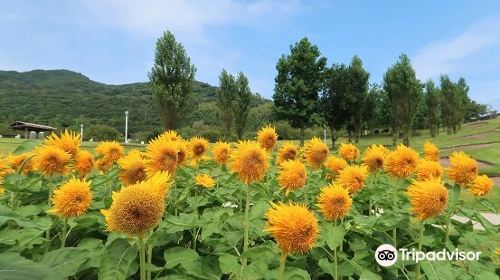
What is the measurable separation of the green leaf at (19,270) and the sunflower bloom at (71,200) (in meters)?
0.63

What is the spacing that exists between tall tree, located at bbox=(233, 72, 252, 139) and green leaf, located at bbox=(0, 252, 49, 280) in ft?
138

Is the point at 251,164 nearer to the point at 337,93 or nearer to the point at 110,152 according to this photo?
the point at 110,152

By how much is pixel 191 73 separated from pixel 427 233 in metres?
34.9

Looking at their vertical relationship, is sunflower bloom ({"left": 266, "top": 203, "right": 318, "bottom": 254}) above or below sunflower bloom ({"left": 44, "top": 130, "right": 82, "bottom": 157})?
below

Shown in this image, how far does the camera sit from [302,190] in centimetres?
283

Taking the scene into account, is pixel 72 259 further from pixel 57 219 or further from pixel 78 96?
pixel 78 96

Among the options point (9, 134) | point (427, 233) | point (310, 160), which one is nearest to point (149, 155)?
point (310, 160)

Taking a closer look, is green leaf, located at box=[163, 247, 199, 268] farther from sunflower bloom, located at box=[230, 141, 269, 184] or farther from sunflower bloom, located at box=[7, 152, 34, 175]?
sunflower bloom, located at box=[7, 152, 34, 175]

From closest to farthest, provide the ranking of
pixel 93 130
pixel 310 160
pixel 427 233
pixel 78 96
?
1. pixel 427 233
2. pixel 310 160
3. pixel 93 130
4. pixel 78 96

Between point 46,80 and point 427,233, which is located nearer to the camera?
point 427,233

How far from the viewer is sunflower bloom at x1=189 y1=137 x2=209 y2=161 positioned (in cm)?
307

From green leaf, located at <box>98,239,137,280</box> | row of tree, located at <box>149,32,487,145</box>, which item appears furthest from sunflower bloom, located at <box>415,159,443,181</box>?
row of tree, located at <box>149,32,487,145</box>

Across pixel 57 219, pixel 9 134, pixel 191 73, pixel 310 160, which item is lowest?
pixel 9 134

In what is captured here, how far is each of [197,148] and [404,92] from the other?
43364mm
